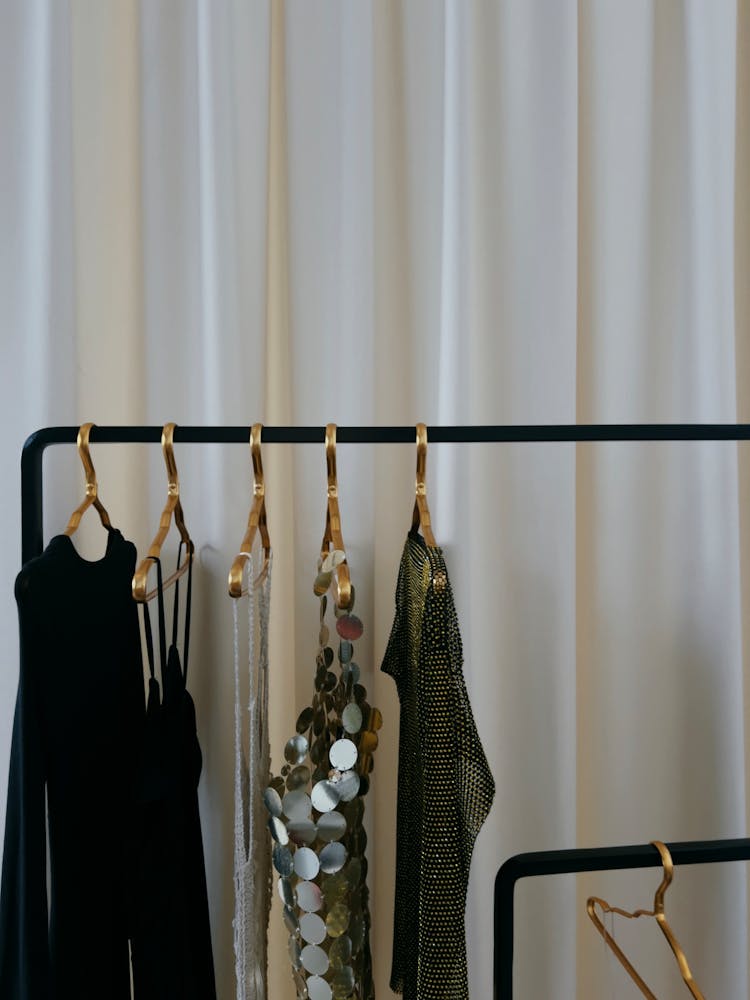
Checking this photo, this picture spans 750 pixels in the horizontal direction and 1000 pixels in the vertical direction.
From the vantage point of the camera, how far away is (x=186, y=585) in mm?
1057

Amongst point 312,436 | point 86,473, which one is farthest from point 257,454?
point 86,473

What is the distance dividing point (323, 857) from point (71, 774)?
0.80 ft

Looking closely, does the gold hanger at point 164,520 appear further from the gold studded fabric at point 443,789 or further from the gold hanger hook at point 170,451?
the gold studded fabric at point 443,789

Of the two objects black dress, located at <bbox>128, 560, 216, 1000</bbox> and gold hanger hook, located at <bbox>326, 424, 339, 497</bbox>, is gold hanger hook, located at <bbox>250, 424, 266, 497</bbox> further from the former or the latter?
black dress, located at <bbox>128, 560, 216, 1000</bbox>

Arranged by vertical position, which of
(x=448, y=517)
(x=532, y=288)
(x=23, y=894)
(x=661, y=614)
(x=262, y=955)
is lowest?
(x=262, y=955)

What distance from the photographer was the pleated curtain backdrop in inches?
40.5

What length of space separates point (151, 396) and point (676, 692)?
0.78 metres

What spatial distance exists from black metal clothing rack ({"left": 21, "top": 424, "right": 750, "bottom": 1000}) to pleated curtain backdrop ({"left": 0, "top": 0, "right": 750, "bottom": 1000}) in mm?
187

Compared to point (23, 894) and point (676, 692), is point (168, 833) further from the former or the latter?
point (676, 692)

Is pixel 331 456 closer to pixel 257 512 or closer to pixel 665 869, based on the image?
pixel 257 512

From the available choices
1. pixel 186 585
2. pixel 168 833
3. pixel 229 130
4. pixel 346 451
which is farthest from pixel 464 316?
pixel 168 833

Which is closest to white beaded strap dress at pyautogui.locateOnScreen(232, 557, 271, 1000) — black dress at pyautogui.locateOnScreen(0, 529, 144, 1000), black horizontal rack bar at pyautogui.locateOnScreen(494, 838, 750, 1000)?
black dress at pyautogui.locateOnScreen(0, 529, 144, 1000)

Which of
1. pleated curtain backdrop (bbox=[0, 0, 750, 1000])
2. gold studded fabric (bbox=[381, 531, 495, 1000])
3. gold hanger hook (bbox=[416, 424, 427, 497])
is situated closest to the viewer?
gold studded fabric (bbox=[381, 531, 495, 1000])

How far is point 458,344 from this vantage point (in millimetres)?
1047
